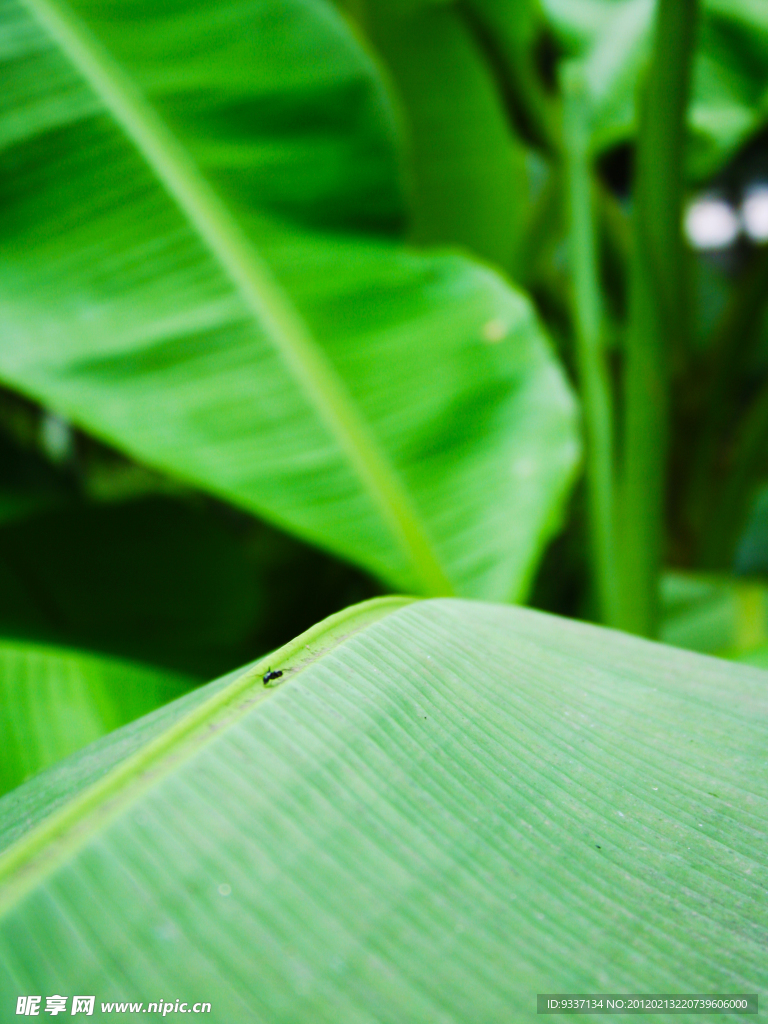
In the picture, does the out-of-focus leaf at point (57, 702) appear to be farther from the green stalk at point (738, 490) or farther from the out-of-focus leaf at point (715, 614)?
the green stalk at point (738, 490)

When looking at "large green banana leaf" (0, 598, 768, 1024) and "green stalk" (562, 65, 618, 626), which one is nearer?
"large green banana leaf" (0, 598, 768, 1024)

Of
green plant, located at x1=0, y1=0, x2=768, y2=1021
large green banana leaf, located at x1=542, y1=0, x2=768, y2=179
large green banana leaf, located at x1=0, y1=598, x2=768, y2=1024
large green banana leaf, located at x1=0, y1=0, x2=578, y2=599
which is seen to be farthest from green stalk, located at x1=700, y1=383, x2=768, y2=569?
large green banana leaf, located at x1=0, y1=598, x2=768, y2=1024

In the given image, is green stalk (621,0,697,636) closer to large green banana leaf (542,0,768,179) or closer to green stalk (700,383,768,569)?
large green banana leaf (542,0,768,179)

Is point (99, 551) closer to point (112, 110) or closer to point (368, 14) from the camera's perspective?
point (112, 110)

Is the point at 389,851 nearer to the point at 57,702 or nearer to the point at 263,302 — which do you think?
the point at 57,702

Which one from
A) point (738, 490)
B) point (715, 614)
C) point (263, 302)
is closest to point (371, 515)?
point (263, 302)

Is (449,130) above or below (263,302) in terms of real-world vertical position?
above
